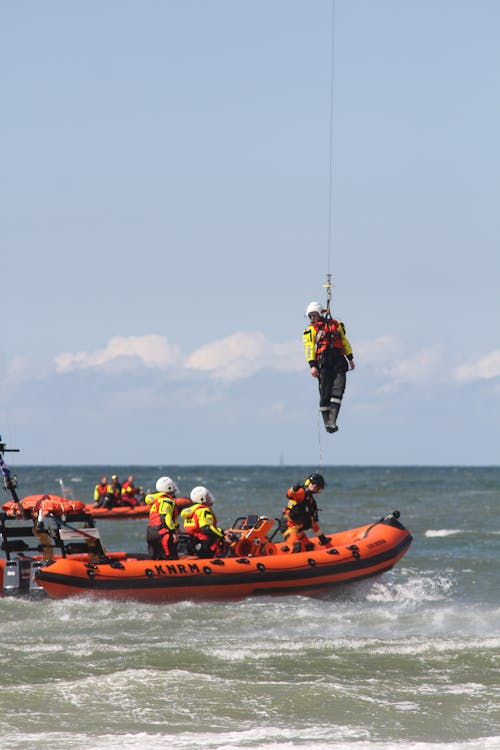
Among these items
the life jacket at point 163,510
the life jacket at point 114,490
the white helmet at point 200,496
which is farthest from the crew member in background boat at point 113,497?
the white helmet at point 200,496

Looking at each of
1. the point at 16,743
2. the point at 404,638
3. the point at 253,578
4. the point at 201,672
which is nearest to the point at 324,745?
the point at 16,743

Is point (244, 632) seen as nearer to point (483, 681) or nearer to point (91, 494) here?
point (483, 681)

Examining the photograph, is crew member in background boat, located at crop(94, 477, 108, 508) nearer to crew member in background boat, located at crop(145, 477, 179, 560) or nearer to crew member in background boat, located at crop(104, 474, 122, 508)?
crew member in background boat, located at crop(104, 474, 122, 508)

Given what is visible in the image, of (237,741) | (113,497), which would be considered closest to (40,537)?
(237,741)

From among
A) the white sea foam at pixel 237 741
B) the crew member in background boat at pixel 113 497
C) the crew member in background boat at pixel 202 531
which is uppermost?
the crew member in background boat at pixel 113 497

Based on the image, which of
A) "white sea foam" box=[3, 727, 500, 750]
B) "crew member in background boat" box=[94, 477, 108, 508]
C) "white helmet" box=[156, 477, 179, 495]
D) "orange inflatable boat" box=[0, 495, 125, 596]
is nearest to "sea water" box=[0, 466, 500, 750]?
"white sea foam" box=[3, 727, 500, 750]

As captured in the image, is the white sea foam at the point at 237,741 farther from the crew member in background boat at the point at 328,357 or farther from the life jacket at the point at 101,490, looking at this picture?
the life jacket at the point at 101,490

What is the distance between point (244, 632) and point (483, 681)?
3.72 meters

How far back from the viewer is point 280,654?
37.6 feet

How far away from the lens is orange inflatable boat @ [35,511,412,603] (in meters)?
15.2

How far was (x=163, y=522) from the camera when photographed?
609 inches

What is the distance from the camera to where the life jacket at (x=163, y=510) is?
1532 cm

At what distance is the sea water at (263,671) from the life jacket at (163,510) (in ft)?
3.58

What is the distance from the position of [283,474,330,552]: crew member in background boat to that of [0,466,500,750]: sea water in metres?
0.89
